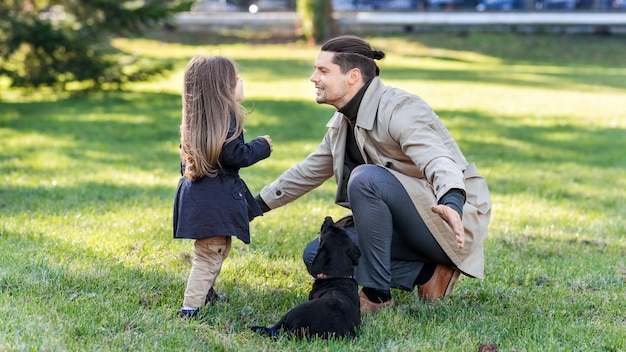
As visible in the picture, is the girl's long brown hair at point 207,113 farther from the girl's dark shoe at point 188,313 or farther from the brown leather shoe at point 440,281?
the brown leather shoe at point 440,281

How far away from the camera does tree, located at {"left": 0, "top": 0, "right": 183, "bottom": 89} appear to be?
51.1 feet

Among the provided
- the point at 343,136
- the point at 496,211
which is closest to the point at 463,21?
the point at 496,211

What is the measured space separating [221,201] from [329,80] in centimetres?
89

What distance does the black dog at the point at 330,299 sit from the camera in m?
3.81

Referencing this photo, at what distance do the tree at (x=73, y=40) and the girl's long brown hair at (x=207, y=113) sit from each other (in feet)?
40.3

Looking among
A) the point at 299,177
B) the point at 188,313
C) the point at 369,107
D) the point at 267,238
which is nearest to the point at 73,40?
the point at 267,238

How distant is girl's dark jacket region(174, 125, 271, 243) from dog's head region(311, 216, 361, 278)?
1.28 feet

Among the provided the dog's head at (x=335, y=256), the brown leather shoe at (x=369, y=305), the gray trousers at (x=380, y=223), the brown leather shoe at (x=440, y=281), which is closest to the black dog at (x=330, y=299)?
the dog's head at (x=335, y=256)

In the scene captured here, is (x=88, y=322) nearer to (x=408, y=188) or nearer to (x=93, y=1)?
(x=408, y=188)

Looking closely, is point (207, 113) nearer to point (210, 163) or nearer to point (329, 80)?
point (210, 163)

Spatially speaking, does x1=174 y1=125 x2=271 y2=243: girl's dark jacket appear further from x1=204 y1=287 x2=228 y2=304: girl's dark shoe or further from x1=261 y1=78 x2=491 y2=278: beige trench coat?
x1=261 y1=78 x2=491 y2=278: beige trench coat

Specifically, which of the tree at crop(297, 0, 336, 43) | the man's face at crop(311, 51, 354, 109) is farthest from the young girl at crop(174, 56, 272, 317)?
the tree at crop(297, 0, 336, 43)

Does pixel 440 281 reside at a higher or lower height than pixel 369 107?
lower

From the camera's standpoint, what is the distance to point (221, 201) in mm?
4121
